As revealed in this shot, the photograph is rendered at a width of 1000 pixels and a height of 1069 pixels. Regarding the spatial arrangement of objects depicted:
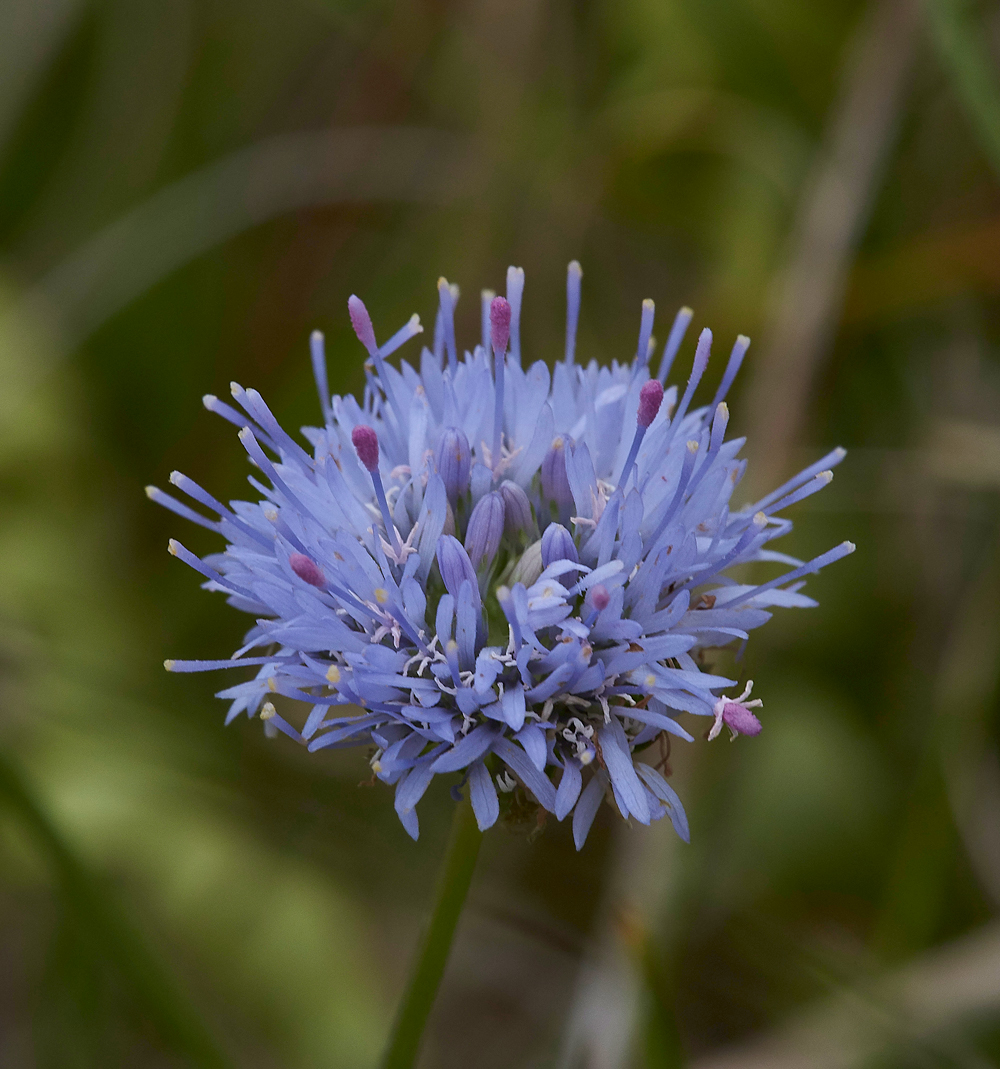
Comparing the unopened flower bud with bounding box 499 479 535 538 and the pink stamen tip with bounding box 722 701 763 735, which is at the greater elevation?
the unopened flower bud with bounding box 499 479 535 538

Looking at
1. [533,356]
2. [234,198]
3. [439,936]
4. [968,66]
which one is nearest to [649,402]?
[439,936]

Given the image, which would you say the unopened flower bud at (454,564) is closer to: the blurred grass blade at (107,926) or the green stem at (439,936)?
the green stem at (439,936)

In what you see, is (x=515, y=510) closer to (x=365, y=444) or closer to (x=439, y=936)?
(x=365, y=444)

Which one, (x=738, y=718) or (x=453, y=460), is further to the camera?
(x=453, y=460)

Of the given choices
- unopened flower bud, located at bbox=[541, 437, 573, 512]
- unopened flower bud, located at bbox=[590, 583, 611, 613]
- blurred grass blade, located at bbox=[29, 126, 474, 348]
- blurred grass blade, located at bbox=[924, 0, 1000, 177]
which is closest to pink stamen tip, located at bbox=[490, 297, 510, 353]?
unopened flower bud, located at bbox=[541, 437, 573, 512]

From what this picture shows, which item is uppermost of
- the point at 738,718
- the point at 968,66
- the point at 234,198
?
the point at 968,66

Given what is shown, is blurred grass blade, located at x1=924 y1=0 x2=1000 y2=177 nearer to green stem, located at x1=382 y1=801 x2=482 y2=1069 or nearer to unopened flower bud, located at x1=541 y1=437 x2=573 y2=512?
unopened flower bud, located at x1=541 y1=437 x2=573 y2=512
